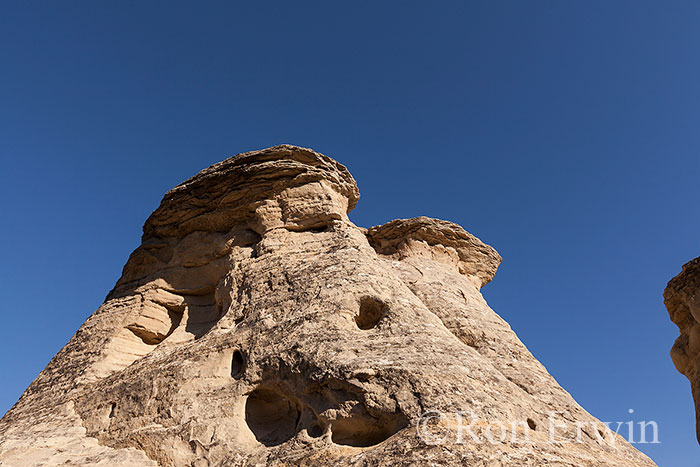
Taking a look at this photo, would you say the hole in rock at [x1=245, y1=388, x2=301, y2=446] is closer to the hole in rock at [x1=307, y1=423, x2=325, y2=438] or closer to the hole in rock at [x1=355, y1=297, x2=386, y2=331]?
the hole in rock at [x1=307, y1=423, x2=325, y2=438]

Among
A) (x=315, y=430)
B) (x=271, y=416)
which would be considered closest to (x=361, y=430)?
(x=315, y=430)

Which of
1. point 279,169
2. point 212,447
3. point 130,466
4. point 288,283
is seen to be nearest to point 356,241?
point 288,283

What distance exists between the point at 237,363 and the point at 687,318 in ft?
51.3

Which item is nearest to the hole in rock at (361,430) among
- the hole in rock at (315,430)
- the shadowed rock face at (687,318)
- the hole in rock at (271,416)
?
the hole in rock at (315,430)

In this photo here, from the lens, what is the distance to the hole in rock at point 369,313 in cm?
930

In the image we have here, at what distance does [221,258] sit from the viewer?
12.6 m

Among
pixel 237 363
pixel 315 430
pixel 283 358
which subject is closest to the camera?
pixel 315 430

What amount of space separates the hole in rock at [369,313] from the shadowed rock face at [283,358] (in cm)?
2

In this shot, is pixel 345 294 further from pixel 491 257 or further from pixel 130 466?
pixel 491 257

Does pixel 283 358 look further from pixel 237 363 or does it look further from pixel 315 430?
pixel 315 430

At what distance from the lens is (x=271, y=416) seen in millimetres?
8719

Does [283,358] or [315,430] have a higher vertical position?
[283,358]

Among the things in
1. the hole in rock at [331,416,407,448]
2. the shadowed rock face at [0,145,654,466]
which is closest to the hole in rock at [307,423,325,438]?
the shadowed rock face at [0,145,654,466]

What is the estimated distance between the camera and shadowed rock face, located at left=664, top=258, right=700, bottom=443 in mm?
16656
